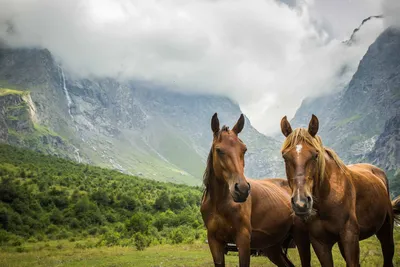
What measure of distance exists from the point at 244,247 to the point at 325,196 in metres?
1.87

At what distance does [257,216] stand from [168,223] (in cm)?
4007

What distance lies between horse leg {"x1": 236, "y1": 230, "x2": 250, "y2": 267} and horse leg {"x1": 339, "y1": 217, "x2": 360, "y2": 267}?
5.81ft

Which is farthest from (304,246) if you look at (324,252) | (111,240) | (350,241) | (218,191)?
(111,240)

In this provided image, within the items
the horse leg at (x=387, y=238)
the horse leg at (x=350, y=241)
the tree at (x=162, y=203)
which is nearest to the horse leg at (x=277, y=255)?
the horse leg at (x=387, y=238)

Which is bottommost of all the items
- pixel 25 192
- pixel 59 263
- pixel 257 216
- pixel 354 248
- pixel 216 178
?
pixel 59 263

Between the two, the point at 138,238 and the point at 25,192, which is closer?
the point at 138,238

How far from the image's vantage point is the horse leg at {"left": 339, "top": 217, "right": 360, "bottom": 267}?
20.6 feet

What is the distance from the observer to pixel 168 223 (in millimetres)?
46750

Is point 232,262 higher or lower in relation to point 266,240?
lower

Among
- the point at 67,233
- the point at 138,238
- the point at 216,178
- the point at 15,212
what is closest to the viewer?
the point at 216,178

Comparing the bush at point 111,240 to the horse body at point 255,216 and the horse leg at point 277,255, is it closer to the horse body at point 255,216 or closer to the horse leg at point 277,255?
the horse leg at point 277,255

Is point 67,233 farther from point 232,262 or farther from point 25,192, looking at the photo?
point 232,262

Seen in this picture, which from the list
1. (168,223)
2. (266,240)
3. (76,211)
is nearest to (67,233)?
(76,211)

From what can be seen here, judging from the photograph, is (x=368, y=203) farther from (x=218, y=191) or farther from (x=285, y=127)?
(x=218, y=191)
